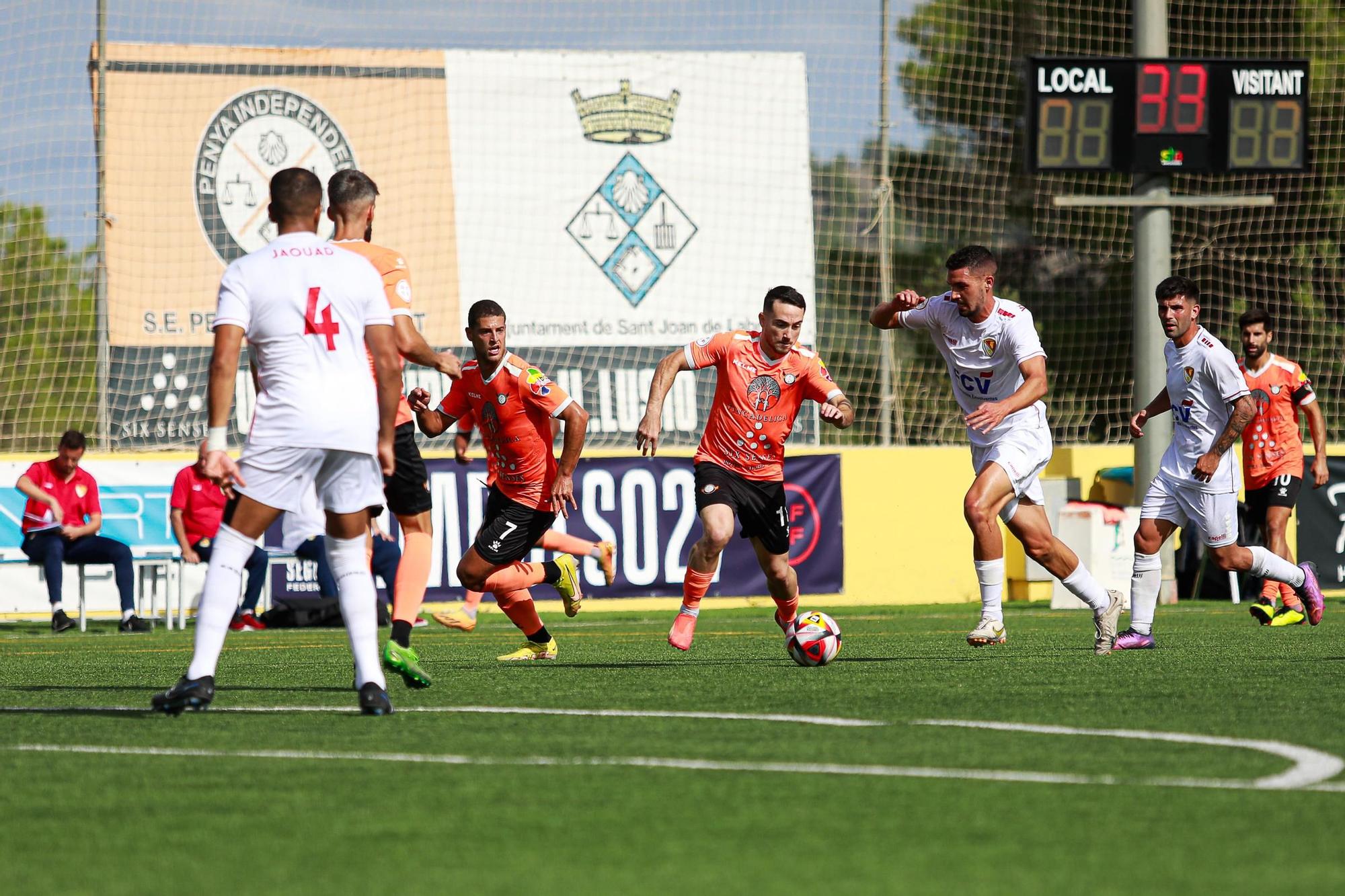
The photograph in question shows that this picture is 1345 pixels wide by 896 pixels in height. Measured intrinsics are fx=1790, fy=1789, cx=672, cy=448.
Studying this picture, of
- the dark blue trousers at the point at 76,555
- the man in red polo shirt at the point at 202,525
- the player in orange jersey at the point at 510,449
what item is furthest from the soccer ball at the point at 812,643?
the dark blue trousers at the point at 76,555

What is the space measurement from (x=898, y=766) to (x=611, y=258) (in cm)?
1669

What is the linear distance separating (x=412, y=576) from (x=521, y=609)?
1497 millimetres

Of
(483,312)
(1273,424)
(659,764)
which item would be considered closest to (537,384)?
(483,312)

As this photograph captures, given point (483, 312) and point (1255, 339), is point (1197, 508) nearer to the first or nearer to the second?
point (1255, 339)

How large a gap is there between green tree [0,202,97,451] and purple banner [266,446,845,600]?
3.47 m

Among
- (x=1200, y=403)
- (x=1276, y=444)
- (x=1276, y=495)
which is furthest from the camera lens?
(x=1276, y=444)

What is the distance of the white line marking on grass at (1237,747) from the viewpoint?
4430 mm

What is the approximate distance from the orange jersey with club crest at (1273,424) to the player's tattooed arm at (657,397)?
6207mm

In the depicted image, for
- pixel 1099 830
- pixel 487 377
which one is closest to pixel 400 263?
pixel 487 377

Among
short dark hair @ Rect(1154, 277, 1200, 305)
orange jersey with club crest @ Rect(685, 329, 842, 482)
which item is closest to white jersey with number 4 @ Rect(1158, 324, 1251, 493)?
short dark hair @ Rect(1154, 277, 1200, 305)

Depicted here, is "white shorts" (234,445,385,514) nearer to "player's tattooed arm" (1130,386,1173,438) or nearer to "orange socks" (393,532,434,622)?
"orange socks" (393,532,434,622)

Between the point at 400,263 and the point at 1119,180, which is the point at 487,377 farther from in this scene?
the point at 1119,180

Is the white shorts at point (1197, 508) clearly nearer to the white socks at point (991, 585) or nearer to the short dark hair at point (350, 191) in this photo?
the white socks at point (991, 585)

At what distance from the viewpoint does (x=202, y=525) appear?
16.1 meters
